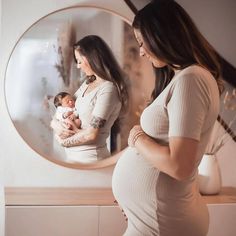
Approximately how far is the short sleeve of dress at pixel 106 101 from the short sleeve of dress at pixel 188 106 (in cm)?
92

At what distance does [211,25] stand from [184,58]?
1094 mm

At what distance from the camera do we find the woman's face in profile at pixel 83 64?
209cm

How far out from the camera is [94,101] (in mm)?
2084

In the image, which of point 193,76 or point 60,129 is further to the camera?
point 60,129

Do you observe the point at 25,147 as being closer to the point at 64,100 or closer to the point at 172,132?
the point at 64,100

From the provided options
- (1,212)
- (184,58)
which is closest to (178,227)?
(184,58)

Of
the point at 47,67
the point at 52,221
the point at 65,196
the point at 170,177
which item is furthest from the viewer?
the point at 47,67

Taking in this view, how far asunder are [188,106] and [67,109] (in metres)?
1.05

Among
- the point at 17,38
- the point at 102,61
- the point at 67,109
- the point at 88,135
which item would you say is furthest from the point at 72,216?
the point at 17,38

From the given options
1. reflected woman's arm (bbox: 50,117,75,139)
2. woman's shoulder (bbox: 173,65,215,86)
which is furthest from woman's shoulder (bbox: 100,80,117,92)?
woman's shoulder (bbox: 173,65,215,86)

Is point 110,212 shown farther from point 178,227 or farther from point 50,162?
point 178,227

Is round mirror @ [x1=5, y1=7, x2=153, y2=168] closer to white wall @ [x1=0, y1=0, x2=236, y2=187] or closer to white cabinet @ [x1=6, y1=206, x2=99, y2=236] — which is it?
white wall @ [x1=0, y1=0, x2=236, y2=187]

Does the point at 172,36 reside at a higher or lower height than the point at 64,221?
higher

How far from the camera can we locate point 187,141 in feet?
3.76
